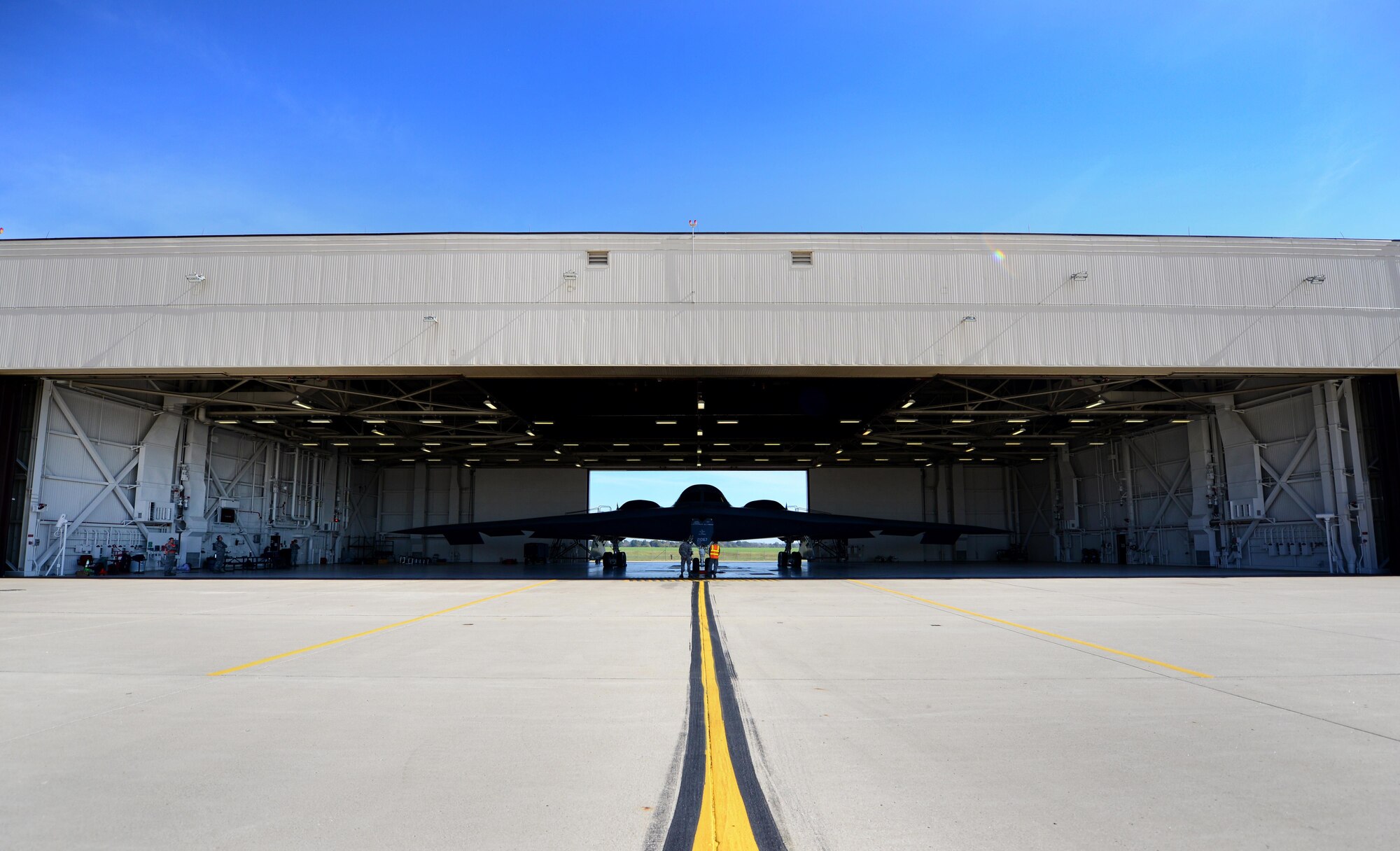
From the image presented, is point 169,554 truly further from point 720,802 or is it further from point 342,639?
point 720,802

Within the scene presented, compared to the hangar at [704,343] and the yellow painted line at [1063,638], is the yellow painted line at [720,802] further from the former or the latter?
the hangar at [704,343]

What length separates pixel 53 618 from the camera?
11.0m

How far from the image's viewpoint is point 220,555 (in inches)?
1199

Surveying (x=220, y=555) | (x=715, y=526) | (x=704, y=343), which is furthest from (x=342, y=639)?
(x=220, y=555)

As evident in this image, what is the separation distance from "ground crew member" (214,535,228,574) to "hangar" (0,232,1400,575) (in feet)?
4.72

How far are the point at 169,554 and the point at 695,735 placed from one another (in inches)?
1167

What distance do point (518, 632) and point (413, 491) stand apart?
39.0 meters

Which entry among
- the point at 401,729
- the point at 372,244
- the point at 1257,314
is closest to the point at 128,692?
the point at 401,729

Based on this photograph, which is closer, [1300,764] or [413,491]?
[1300,764]

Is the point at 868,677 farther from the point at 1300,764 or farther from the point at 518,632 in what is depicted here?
the point at 518,632

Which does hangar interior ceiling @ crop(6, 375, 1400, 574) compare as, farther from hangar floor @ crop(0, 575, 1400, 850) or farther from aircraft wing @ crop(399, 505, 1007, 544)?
hangar floor @ crop(0, 575, 1400, 850)

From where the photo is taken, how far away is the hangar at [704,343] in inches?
838

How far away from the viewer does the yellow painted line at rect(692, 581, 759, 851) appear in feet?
10.1

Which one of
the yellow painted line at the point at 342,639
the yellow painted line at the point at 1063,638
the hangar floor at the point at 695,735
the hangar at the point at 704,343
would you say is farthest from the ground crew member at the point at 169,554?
the yellow painted line at the point at 1063,638
